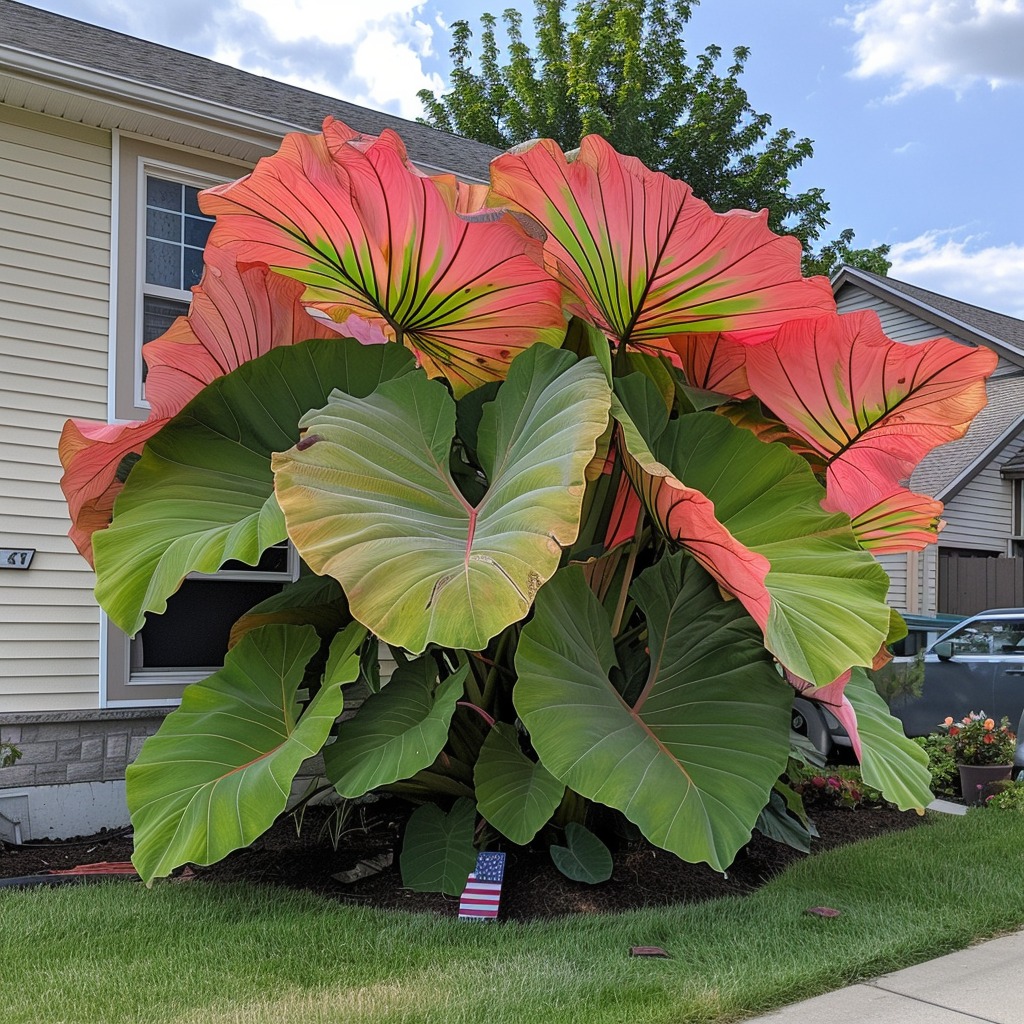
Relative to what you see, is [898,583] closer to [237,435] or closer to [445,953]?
[237,435]

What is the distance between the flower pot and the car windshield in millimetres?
1421

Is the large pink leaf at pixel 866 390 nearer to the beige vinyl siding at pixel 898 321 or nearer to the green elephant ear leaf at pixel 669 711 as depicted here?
the green elephant ear leaf at pixel 669 711

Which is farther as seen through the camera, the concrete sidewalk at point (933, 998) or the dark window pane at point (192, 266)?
the dark window pane at point (192, 266)

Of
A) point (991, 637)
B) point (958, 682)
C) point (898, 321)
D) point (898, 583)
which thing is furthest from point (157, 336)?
point (898, 321)

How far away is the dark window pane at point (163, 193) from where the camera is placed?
6.18 metres

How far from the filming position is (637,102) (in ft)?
66.3

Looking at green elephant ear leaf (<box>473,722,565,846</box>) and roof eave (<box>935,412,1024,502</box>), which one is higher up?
roof eave (<box>935,412,1024,502</box>)

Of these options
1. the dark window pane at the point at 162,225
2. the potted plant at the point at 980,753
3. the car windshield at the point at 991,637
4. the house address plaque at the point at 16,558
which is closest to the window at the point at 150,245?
the dark window pane at the point at 162,225

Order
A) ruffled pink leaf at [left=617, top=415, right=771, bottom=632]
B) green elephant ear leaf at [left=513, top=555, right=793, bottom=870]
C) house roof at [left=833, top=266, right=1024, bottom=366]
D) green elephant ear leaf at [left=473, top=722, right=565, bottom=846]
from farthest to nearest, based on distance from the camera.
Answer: house roof at [left=833, top=266, right=1024, bottom=366] → green elephant ear leaf at [left=473, top=722, right=565, bottom=846] → green elephant ear leaf at [left=513, top=555, right=793, bottom=870] → ruffled pink leaf at [left=617, top=415, right=771, bottom=632]

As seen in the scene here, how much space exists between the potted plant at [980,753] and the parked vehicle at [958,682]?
0.63 metres

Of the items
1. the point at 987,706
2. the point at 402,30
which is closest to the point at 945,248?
the point at 402,30

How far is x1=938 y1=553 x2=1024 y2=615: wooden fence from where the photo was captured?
13258 mm

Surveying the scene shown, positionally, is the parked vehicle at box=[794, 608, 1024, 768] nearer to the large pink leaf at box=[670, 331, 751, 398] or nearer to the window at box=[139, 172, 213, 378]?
the large pink leaf at box=[670, 331, 751, 398]

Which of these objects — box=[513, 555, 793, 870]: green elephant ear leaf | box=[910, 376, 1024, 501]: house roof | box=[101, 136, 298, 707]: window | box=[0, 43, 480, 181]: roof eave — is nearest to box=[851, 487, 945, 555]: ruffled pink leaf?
box=[513, 555, 793, 870]: green elephant ear leaf
